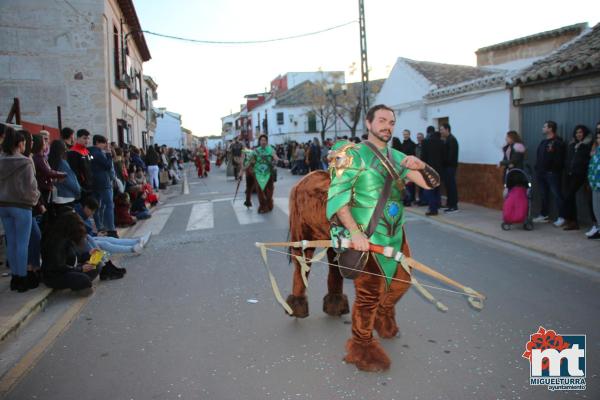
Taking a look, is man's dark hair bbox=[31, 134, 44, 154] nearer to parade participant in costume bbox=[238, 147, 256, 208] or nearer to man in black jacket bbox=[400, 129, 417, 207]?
parade participant in costume bbox=[238, 147, 256, 208]

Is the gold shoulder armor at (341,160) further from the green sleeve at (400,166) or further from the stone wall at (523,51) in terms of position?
the stone wall at (523,51)

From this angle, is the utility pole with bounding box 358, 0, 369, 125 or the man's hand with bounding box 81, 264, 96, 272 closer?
the man's hand with bounding box 81, 264, 96, 272

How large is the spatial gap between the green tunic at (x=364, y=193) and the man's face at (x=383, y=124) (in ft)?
0.36

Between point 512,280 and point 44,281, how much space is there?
5187mm

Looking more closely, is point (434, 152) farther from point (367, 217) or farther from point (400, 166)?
point (367, 217)

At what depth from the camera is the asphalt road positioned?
3502mm

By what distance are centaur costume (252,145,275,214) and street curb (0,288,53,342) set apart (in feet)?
21.0

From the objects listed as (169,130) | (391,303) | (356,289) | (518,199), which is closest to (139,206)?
(518,199)

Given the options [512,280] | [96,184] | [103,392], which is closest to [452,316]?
[512,280]

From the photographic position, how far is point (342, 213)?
140 inches

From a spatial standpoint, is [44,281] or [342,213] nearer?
[342,213]

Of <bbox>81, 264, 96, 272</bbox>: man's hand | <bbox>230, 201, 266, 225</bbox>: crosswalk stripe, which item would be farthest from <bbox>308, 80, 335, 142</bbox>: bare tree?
<bbox>81, 264, 96, 272</bbox>: man's hand

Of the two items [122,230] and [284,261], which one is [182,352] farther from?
[122,230]

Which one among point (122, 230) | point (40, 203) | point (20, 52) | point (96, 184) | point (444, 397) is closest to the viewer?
point (444, 397)
